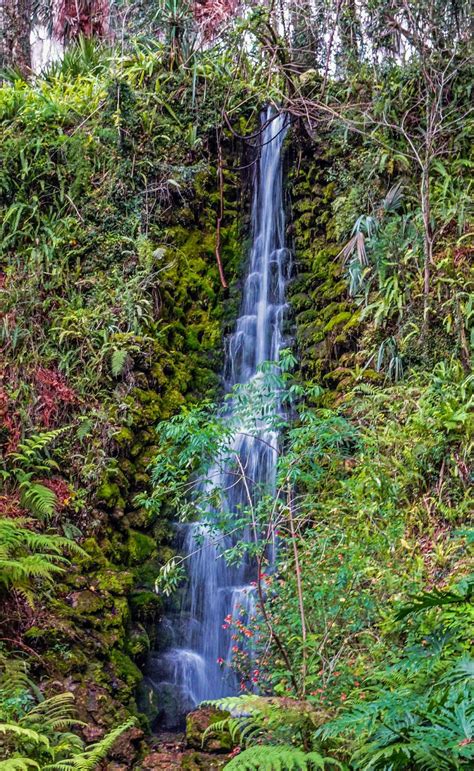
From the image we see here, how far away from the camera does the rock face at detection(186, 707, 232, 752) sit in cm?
488

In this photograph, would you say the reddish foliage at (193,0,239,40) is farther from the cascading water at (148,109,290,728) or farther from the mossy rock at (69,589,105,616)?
the mossy rock at (69,589,105,616)

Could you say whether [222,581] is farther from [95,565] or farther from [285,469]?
[285,469]

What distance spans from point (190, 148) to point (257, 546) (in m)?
6.83

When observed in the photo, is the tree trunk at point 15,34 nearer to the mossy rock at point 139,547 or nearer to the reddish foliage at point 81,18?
the reddish foliage at point 81,18

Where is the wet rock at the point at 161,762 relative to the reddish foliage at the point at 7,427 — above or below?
below

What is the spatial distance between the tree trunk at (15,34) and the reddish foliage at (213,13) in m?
3.26

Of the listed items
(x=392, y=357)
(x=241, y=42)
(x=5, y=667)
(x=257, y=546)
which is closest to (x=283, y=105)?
(x=241, y=42)

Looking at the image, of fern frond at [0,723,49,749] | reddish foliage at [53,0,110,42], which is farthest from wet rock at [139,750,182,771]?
reddish foliage at [53,0,110,42]

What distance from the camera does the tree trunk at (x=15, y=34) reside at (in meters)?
11.8

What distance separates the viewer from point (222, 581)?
273 inches

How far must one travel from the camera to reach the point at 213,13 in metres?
10.4

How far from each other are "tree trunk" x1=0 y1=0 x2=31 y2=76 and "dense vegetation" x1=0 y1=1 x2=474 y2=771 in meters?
1.32

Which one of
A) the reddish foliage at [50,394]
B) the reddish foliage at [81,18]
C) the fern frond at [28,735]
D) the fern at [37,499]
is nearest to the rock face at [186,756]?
the fern frond at [28,735]

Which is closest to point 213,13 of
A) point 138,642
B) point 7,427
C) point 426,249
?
point 426,249
